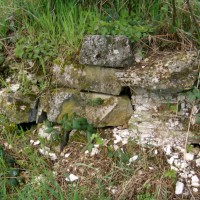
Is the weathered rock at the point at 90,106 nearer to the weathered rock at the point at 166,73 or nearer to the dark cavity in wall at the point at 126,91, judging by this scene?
the dark cavity in wall at the point at 126,91

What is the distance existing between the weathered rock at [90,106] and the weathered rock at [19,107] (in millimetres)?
100

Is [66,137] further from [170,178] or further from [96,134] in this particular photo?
[170,178]

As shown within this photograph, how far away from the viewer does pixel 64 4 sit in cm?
307

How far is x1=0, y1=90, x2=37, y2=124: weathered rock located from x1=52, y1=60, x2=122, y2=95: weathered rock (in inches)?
11.4

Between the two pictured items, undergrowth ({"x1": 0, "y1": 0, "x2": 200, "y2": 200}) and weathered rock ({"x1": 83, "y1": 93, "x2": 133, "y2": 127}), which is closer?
undergrowth ({"x1": 0, "y1": 0, "x2": 200, "y2": 200})

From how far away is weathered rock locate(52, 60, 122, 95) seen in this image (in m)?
2.65

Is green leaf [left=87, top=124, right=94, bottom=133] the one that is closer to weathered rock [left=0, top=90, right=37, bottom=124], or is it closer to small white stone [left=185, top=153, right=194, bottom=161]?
weathered rock [left=0, top=90, right=37, bottom=124]

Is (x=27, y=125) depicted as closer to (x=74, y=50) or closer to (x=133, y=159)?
(x=74, y=50)

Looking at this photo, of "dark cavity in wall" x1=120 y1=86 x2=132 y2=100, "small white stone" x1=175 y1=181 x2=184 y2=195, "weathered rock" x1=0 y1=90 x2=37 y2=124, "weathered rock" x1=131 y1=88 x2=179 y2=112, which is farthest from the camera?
"weathered rock" x1=0 y1=90 x2=37 y2=124

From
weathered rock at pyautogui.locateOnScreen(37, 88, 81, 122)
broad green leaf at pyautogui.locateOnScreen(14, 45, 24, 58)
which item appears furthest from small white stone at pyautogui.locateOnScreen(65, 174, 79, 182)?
broad green leaf at pyautogui.locateOnScreen(14, 45, 24, 58)

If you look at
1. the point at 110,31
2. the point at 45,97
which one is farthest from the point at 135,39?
the point at 45,97

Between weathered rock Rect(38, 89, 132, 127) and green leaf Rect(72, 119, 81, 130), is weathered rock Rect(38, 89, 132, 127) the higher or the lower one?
the higher one

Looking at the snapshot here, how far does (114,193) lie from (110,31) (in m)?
1.24

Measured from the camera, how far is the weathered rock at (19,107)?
115 inches
